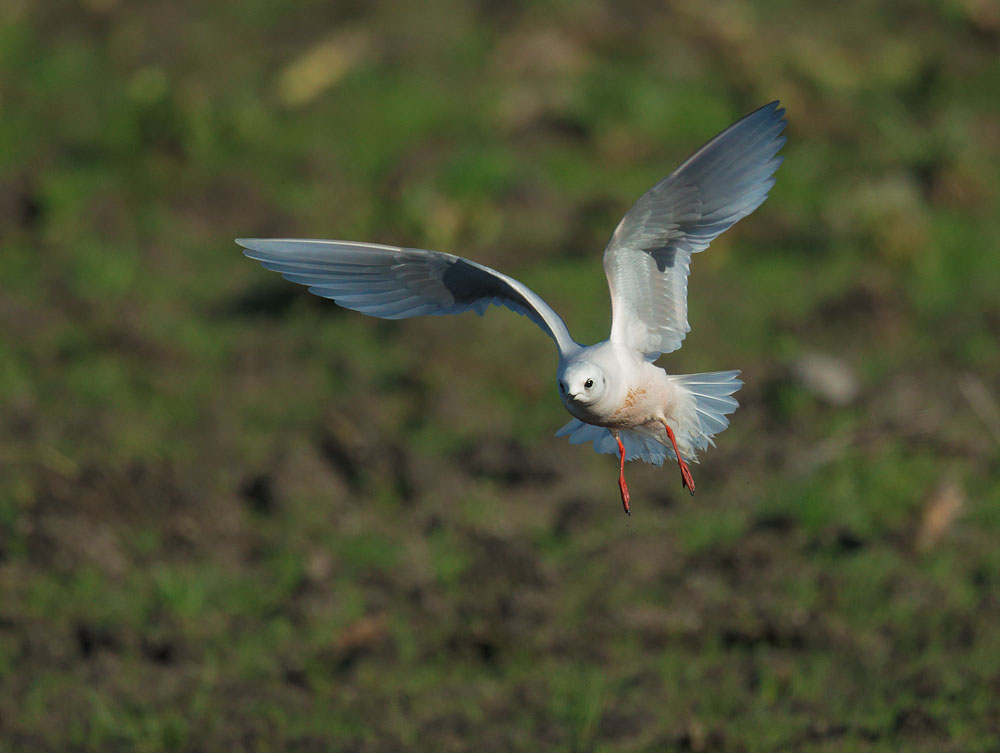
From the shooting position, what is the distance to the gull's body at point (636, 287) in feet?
14.1

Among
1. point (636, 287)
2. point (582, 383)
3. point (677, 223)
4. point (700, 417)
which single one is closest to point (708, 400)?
point (700, 417)

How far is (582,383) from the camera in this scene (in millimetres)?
3982

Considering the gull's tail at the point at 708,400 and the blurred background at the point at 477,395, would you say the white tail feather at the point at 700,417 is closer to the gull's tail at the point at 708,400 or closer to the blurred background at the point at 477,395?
the gull's tail at the point at 708,400

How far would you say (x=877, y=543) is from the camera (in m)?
6.75

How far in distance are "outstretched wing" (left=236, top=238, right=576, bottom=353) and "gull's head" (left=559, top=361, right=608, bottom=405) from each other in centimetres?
45

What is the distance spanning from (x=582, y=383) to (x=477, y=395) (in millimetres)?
4044

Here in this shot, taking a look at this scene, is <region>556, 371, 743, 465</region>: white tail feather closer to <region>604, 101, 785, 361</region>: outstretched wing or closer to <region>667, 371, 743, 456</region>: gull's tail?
<region>667, 371, 743, 456</region>: gull's tail

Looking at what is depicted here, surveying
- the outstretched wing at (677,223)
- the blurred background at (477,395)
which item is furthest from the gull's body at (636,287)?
the blurred background at (477,395)

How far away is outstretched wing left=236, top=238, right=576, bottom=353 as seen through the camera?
458cm

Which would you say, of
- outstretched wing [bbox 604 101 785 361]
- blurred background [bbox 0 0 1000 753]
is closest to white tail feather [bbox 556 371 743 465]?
outstretched wing [bbox 604 101 785 361]

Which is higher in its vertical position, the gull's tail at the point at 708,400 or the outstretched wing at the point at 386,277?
the outstretched wing at the point at 386,277

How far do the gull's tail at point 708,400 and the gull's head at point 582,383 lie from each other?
2.02ft

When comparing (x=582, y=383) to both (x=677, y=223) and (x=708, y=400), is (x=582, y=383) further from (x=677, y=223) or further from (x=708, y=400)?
(x=708, y=400)

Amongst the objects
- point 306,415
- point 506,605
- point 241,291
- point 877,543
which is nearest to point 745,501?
point 877,543
